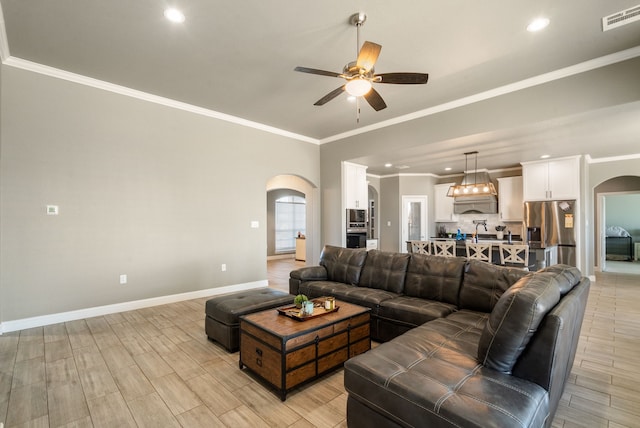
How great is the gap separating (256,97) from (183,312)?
3451 mm

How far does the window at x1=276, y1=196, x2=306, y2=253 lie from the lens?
35.2ft

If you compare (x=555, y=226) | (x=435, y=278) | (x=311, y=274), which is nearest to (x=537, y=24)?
(x=435, y=278)

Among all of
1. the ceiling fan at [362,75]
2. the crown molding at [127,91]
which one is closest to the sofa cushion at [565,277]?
the ceiling fan at [362,75]

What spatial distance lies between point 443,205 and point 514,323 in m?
8.16

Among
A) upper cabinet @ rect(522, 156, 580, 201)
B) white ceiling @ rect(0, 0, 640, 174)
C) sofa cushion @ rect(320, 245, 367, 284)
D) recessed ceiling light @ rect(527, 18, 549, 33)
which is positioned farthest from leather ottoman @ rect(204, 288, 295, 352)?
upper cabinet @ rect(522, 156, 580, 201)

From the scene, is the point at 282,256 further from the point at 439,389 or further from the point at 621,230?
the point at 621,230

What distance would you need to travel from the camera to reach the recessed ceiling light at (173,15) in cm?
269

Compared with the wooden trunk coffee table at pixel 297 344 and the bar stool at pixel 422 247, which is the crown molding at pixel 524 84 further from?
the wooden trunk coffee table at pixel 297 344

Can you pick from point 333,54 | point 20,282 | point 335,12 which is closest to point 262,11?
point 335,12

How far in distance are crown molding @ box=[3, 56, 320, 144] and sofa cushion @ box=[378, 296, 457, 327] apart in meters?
4.29

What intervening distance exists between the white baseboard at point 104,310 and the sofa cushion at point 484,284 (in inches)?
159

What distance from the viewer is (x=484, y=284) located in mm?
2941

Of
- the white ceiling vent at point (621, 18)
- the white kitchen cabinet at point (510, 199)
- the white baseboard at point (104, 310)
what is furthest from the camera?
the white kitchen cabinet at point (510, 199)

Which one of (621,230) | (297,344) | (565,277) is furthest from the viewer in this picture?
(621,230)
